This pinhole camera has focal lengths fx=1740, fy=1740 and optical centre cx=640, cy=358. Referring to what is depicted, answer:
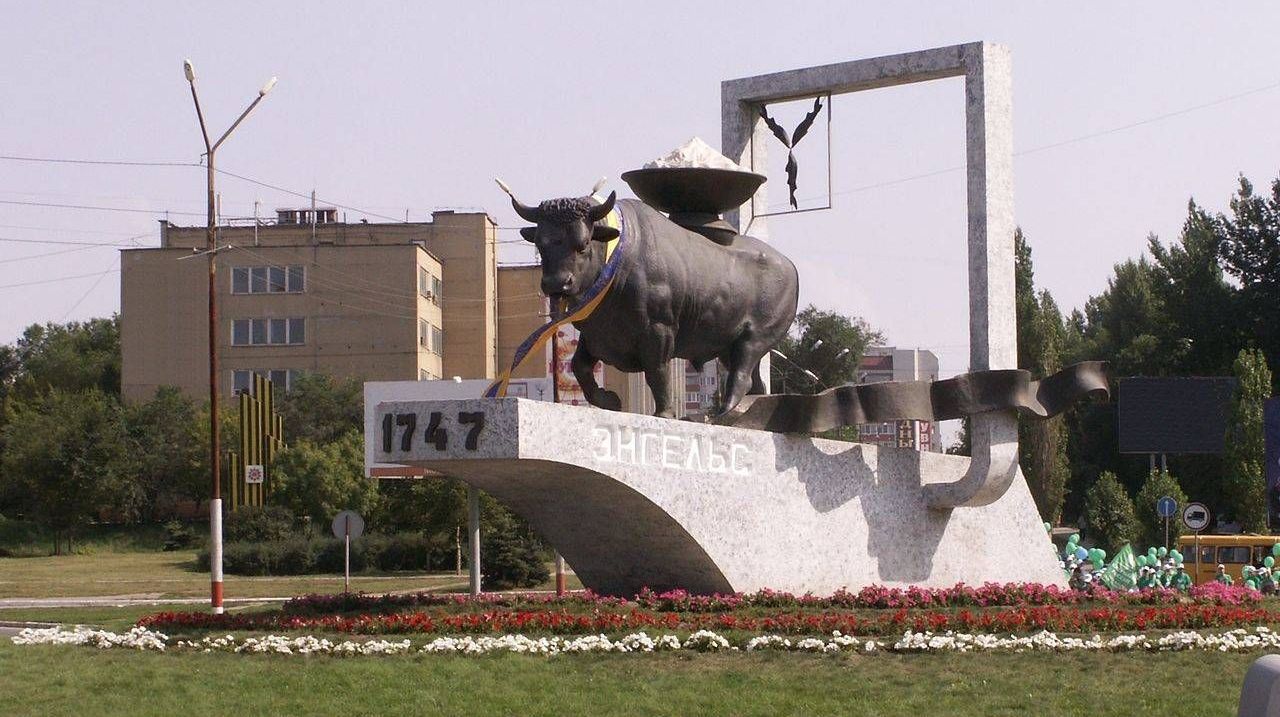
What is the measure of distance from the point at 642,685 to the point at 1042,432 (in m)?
26.1

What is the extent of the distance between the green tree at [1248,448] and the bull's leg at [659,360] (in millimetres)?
27037

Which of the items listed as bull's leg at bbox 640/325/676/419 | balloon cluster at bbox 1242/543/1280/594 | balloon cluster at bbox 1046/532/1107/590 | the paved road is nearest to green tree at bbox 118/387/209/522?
the paved road

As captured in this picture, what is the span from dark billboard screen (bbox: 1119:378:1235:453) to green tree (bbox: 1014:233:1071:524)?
1.72m

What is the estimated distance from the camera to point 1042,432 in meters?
39.1

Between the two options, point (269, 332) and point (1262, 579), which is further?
point (269, 332)

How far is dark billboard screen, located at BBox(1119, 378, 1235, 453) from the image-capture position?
40.6 metres

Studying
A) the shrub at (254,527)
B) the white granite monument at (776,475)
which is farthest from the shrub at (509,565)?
the white granite monument at (776,475)

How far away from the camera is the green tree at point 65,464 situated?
62.7 metres

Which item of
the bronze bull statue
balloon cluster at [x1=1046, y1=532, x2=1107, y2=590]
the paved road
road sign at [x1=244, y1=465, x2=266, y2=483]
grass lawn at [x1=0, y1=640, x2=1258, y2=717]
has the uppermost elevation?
the bronze bull statue

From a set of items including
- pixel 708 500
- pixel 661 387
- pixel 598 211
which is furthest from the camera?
pixel 661 387

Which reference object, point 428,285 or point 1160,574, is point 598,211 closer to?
point 1160,574

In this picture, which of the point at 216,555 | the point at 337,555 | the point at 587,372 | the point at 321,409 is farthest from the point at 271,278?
the point at 587,372

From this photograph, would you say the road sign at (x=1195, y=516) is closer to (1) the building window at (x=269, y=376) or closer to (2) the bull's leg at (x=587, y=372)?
(2) the bull's leg at (x=587, y=372)

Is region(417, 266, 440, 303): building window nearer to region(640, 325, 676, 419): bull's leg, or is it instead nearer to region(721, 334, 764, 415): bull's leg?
region(721, 334, 764, 415): bull's leg
